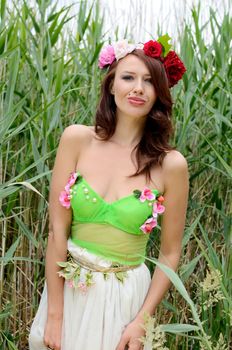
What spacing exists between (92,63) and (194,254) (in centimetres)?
75

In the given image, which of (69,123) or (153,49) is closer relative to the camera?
(153,49)

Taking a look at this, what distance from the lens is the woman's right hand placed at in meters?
1.57

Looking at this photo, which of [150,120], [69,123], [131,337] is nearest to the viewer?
[131,337]

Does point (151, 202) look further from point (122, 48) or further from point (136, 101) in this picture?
point (122, 48)

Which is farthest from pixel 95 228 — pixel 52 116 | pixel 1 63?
pixel 1 63

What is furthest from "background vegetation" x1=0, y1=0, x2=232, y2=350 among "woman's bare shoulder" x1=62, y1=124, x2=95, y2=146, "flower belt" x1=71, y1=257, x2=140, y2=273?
"flower belt" x1=71, y1=257, x2=140, y2=273

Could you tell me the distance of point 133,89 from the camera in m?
1.54

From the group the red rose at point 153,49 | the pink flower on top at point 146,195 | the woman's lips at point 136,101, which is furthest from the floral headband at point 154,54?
the pink flower on top at point 146,195

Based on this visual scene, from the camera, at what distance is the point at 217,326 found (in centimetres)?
195

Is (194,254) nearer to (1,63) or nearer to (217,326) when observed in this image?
(217,326)

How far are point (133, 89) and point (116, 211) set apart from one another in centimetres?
28

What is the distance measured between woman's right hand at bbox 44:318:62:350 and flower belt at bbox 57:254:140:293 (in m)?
0.10

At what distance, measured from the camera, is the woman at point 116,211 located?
153cm

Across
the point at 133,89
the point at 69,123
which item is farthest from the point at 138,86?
the point at 69,123
